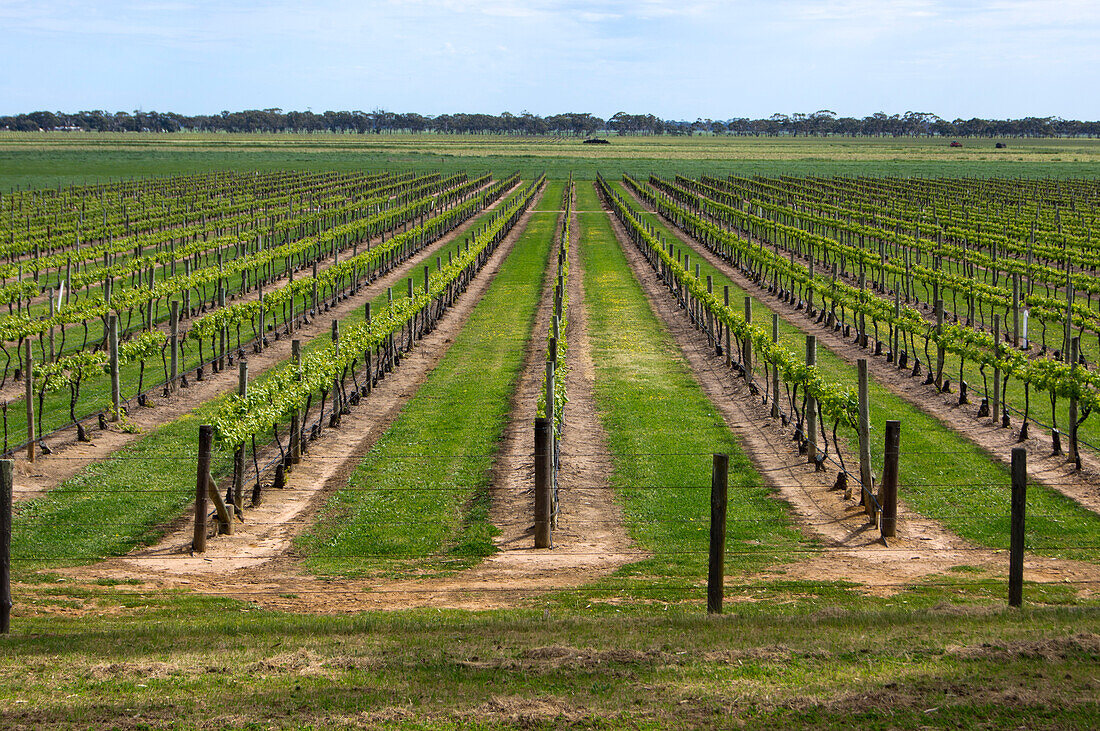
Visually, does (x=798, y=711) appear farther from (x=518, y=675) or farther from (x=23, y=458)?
(x=23, y=458)

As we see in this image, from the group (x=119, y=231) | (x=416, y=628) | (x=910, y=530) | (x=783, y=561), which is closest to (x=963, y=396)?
(x=910, y=530)

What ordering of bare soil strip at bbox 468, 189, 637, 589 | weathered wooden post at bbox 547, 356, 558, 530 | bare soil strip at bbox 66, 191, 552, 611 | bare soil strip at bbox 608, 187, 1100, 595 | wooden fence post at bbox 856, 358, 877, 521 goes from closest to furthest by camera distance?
bare soil strip at bbox 66, 191, 552, 611 → bare soil strip at bbox 608, 187, 1100, 595 → bare soil strip at bbox 468, 189, 637, 589 → weathered wooden post at bbox 547, 356, 558, 530 → wooden fence post at bbox 856, 358, 877, 521

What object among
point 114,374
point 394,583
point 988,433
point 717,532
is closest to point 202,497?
point 394,583

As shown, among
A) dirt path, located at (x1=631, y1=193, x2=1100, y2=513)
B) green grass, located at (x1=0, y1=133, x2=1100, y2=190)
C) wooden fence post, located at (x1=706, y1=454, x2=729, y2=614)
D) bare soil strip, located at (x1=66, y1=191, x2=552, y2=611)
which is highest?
green grass, located at (x1=0, y1=133, x2=1100, y2=190)

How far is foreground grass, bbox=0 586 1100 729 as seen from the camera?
7.61 meters

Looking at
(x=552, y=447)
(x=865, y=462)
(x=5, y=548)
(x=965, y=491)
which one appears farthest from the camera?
(x=965, y=491)

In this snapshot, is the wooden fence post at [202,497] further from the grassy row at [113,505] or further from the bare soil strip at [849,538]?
the bare soil strip at [849,538]

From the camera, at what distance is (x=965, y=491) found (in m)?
15.8

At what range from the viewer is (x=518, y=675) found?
27.3 feet

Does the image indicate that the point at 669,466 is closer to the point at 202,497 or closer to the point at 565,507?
the point at 565,507

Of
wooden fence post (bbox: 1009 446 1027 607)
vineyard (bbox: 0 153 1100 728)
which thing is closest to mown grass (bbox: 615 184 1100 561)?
vineyard (bbox: 0 153 1100 728)

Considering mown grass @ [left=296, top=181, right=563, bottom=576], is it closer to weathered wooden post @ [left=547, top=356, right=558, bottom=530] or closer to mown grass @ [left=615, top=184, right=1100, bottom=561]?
weathered wooden post @ [left=547, top=356, right=558, bottom=530]

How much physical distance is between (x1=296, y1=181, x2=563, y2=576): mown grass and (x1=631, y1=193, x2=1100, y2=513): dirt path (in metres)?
8.67

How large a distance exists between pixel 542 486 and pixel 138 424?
10.4 m
